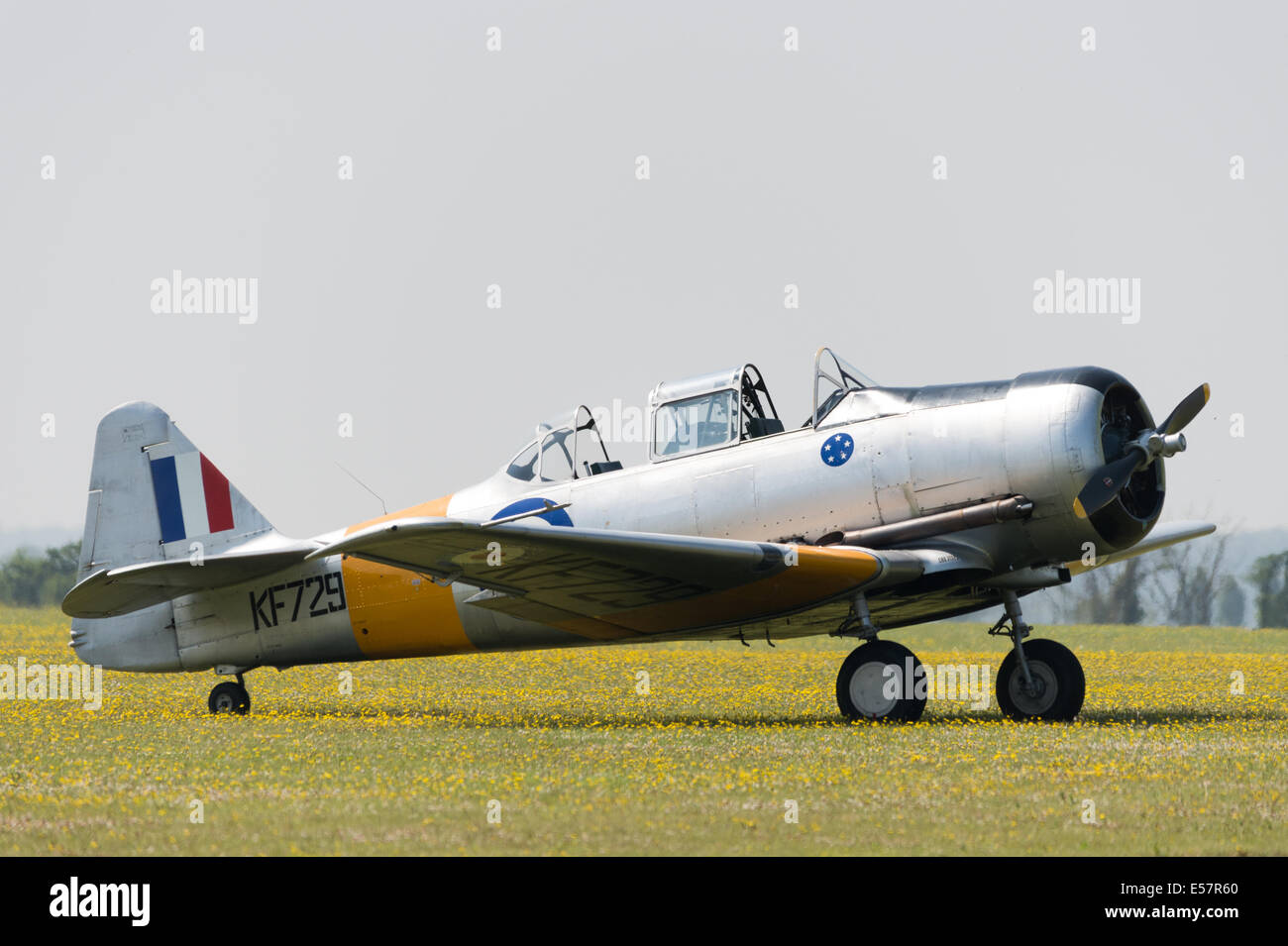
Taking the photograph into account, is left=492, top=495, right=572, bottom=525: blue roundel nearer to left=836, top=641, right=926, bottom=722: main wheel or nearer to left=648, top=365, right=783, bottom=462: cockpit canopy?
left=648, top=365, right=783, bottom=462: cockpit canopy

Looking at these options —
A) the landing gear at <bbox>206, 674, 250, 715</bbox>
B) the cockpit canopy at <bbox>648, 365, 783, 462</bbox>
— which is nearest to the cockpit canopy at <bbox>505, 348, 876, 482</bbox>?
the cockpit canopy at <bbox>648, 365, 783, 462</bbox>

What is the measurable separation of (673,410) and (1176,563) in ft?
139

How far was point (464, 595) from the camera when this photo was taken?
559 inches

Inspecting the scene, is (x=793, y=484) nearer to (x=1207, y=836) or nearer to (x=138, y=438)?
(x=1207, y=836)

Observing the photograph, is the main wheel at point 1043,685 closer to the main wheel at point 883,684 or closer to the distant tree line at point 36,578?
the main wheel at point 883,684

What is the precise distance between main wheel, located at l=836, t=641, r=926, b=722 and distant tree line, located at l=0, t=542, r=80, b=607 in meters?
34.2

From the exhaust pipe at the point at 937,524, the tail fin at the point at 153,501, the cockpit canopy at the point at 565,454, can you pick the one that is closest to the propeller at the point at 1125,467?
the exhaust pipe at the point at 937,524

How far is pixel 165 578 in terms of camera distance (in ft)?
46.6

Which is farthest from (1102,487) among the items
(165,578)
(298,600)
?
(165,578)

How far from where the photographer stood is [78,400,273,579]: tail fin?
15.8m

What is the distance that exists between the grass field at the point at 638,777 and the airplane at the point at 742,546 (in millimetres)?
826

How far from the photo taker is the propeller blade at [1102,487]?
1179 cm
